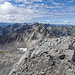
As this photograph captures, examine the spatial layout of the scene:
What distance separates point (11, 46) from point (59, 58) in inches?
6983

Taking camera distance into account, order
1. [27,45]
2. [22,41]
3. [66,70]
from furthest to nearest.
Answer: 1. [22,41]
2. [27,45]
3. [66,70]

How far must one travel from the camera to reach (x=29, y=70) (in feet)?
89.0

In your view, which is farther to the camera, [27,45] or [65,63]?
[27,45]

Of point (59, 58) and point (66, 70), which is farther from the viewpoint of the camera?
point (59, 58)

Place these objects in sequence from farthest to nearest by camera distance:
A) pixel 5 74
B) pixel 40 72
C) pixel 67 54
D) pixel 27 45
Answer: pixel 27 45 → pixel 5 74 → pixel 67 54 → pixel 40 72

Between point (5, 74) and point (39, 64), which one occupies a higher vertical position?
point (39, 64)

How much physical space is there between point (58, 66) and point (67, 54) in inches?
265

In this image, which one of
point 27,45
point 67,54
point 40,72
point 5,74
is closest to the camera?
point 40,72

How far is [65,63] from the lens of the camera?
2512cm

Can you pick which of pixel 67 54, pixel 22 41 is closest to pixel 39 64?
pixel 67 54

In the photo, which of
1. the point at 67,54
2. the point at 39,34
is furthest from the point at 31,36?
the point at 67,54

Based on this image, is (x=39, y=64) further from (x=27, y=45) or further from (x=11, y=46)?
(x=11, y=46)

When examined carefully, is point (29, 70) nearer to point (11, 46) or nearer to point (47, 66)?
point (47, 66)

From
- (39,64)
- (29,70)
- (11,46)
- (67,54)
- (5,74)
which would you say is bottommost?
(11,46)
